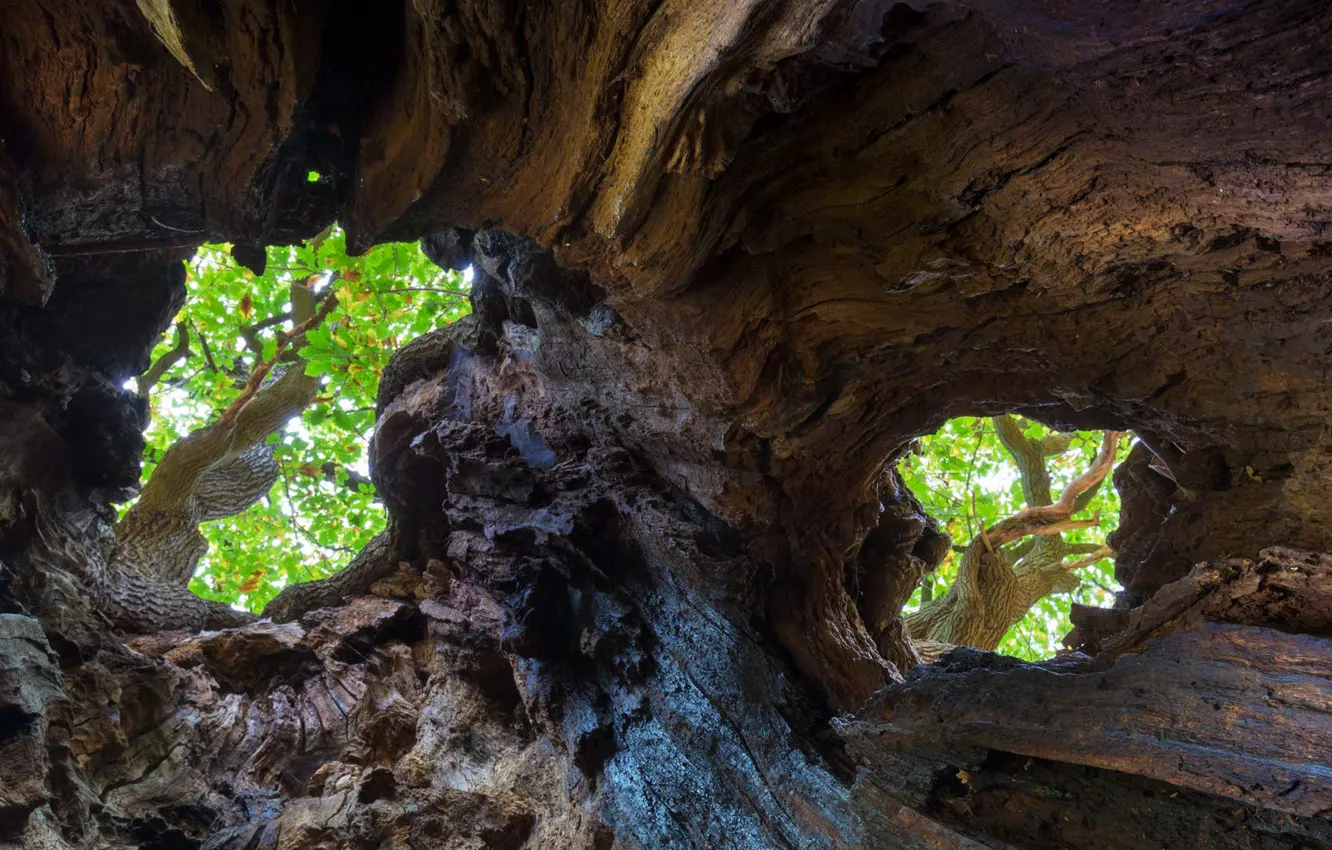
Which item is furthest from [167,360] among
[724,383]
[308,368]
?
[724,383]

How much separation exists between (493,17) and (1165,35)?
190 centimetres

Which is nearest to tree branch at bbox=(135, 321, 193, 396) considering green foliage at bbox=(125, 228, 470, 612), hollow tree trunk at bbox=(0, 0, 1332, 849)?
green foliage at bbox=(125, 228, 470, 612)

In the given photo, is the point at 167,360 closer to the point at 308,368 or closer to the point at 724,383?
the point at 308,368

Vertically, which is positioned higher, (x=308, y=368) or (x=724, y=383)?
(x=308, y=368)

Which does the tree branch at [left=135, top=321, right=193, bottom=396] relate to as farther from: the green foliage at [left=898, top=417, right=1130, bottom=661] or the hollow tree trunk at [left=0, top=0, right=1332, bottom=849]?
the green foliage at [left=898, top=417, right=1130, bottom=661]

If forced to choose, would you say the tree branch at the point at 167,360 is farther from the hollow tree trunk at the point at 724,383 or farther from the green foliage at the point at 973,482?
the green foliage at the point at 973,482

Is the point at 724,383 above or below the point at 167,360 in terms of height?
below

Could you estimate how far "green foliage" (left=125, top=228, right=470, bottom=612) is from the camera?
8359 mm

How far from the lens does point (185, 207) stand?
3377mm

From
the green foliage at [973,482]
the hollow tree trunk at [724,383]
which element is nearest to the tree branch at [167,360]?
the hollow tree trunk at [724,383]

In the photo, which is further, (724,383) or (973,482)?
(973,482)

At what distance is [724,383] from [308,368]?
198 inches

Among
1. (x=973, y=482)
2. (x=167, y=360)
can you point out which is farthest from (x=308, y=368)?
(x=973, y=482)

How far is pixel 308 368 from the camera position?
709 cm
